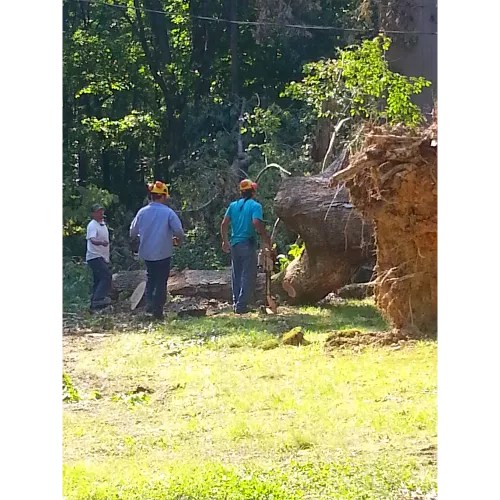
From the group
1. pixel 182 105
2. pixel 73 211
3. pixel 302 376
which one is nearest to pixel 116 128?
pixel 182 105

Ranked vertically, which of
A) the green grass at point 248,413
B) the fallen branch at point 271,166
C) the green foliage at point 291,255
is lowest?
the green grass at point 248,413

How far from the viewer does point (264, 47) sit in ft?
8.55

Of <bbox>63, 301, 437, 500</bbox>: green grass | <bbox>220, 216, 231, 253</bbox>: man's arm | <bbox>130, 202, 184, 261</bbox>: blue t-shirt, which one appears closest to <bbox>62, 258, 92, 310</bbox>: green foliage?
<bbox>63, 301, 437, 500</bbox>: green grass

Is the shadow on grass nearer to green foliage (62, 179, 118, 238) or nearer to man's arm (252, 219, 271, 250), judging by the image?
man's arm (252, 219, 271, 250)

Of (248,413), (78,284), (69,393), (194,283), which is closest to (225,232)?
(194,283)

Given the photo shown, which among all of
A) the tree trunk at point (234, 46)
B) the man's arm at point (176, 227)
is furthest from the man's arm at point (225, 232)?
the tree trunk at point (234, 46)

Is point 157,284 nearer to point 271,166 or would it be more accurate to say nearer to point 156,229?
point 156,229

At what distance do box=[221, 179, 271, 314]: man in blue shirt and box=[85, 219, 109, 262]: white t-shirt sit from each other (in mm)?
401

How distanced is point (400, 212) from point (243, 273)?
22.4 inches

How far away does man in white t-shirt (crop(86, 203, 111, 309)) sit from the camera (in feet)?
7.32

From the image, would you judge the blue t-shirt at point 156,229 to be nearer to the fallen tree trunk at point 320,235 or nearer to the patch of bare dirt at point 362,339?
the fallen tree trunk at point 320,235

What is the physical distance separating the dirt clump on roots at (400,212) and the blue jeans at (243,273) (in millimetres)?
382

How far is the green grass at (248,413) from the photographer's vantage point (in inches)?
61.9
